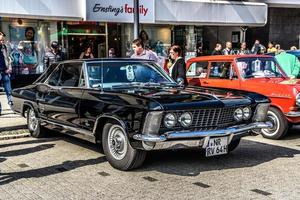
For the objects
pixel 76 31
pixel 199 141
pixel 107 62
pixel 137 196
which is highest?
pixel 76 31

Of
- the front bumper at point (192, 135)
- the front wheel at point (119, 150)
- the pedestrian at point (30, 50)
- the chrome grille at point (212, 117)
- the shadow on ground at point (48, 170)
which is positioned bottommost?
the shadow on ground at point (48, 170)

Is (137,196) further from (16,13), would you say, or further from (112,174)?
(16,13)

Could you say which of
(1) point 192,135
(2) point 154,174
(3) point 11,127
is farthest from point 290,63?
(3) point 11,127

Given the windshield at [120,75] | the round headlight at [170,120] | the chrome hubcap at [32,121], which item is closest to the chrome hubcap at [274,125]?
the windshield at [120,75]

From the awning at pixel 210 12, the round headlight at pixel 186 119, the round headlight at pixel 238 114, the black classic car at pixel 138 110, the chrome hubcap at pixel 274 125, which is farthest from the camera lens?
the awning at pixel 210 12

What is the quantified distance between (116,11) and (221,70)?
26.1 feet

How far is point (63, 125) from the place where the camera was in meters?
6.79

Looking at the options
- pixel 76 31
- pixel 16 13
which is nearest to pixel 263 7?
pixel 76 31

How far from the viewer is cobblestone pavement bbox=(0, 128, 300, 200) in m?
4.89

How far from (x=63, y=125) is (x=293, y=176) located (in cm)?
345

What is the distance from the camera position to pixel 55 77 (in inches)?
296

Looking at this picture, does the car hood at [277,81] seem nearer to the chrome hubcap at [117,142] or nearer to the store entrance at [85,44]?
the chrome hubcap at [117,142]

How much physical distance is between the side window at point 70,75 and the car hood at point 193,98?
1.25 meters

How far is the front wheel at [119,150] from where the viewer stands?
5578mm
